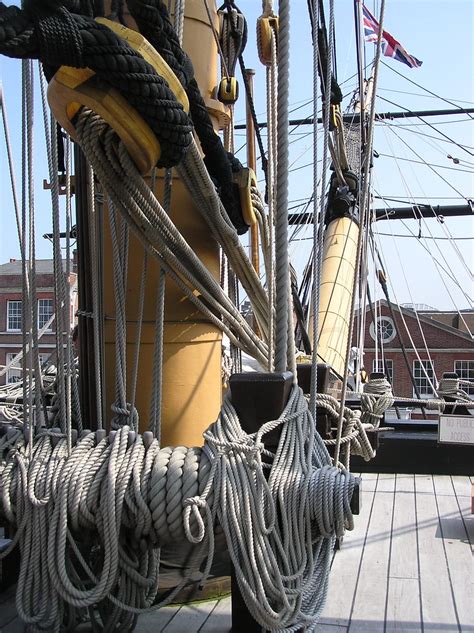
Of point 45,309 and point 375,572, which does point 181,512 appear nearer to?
point 375,572

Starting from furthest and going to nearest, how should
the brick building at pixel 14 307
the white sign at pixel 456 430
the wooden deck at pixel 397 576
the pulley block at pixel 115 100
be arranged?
the brick building at pixel 14 307, the white sign at pixel 456 430, the wooden deck at pixel 397 576, the pulley block at pixel 115 100

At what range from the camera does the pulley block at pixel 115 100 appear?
1.47 meters

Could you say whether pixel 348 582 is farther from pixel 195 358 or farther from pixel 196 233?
pixel 196 233

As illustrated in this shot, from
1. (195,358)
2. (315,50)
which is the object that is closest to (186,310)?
(195,358)

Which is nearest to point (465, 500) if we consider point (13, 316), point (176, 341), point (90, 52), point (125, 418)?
point (176, 341)

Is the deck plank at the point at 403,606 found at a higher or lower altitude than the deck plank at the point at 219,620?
lower

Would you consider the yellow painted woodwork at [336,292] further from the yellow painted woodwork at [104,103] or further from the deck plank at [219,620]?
the yellow painted woodwork at [104,103]

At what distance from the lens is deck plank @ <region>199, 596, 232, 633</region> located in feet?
6.83

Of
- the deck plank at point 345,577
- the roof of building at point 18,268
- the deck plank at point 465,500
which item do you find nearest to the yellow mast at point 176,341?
the deck plank at point 345,577

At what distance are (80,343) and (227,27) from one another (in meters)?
1.50

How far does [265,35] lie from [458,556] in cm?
236

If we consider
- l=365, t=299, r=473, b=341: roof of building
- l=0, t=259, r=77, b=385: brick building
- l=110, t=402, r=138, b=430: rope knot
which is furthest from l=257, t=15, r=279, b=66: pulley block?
l=0, t=259, r=77, b=385: brick building

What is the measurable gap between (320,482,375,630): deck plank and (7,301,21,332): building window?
2651 cm

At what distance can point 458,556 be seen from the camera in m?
2.93
